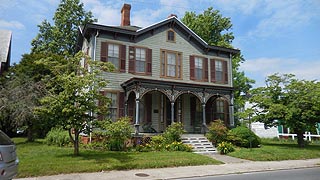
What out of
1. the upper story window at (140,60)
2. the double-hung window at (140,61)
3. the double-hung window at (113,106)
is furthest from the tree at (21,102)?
the double-hung window at (140,61)

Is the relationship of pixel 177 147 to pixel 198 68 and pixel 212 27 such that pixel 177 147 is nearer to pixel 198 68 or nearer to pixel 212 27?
pixel 198 68

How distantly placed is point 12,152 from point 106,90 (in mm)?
11120

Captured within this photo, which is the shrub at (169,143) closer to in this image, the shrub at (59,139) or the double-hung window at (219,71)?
the shrub at (59,139)

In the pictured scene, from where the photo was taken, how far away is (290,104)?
1675 cm

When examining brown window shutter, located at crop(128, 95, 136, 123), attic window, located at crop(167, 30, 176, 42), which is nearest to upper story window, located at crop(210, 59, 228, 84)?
attic window, located at crop(167, 30, 176, 42)

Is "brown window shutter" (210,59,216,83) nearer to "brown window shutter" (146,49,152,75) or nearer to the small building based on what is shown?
"brown window shutter" (146,49,152,75)

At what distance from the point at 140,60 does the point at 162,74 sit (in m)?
1.91

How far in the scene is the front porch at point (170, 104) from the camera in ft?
55.0

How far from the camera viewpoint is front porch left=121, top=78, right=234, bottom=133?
16750mm

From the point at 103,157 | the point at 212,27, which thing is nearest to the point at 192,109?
the point at 103,157

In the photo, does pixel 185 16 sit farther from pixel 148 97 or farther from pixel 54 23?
pixel 148 97

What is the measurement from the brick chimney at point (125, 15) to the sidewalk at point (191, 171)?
49.2 ft

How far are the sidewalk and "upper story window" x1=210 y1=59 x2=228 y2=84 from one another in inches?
369

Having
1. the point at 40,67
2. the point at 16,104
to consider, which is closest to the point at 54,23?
the point at 40,67
